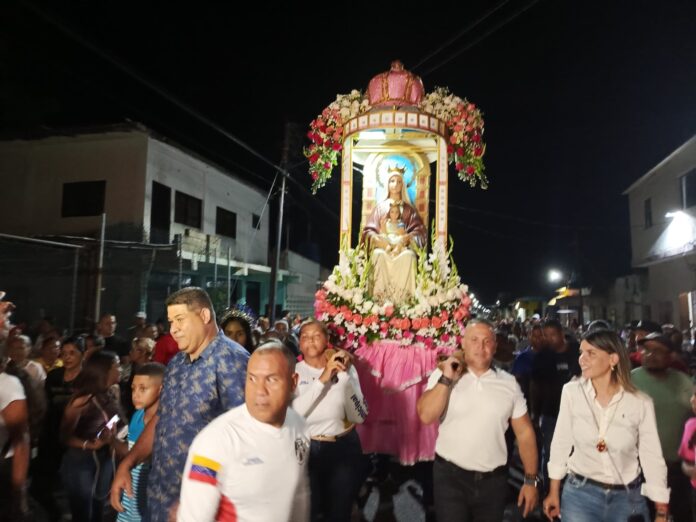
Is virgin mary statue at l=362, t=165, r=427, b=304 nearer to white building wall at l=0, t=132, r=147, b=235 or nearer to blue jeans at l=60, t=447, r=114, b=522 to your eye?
blue jeans at l=60, t=447, r=114, b=522

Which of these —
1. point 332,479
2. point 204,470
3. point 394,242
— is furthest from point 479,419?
point 394,242

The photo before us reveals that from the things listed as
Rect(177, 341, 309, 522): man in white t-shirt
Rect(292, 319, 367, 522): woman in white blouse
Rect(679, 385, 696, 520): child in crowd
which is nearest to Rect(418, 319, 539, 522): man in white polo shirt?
Rect(292, 319, 367, 522): woman in white blouse

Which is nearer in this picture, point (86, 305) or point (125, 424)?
point (125, 424)

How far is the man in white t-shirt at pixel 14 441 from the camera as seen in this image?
3.72 m

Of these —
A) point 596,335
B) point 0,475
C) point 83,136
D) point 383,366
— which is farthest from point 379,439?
point 83,136

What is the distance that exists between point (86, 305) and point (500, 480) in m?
11.4

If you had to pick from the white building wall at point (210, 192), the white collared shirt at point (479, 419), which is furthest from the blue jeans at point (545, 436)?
the white building wall at point (210, 192)

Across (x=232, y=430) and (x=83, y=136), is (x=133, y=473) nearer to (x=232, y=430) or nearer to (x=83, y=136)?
(x=232, y=430)

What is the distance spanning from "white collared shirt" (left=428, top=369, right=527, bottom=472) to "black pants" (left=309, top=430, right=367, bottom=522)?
903 millimetres

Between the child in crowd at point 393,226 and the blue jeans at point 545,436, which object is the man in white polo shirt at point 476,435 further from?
the child in crowd at point 393,226

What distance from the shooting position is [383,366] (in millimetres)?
6918

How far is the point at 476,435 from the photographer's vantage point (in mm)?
3676

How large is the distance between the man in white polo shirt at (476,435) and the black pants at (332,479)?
0.86 m

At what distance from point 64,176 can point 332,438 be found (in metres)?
18.5
